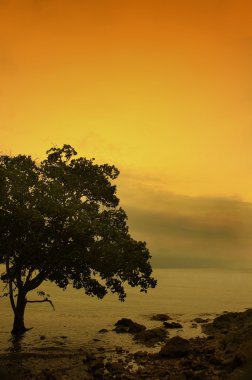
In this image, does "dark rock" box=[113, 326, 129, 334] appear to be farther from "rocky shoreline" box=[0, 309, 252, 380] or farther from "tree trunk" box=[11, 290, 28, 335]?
"tree trunk" box=[11, 290, 28, 335]

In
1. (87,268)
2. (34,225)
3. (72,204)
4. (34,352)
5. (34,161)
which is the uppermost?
(34,161)

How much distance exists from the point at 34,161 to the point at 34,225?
26.3ft

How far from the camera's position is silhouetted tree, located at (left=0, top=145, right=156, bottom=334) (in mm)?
29328

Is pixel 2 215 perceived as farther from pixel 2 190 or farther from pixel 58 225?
pixel 58 225

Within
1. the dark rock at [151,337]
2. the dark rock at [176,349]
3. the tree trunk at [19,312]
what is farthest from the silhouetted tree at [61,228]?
the dark rock at [176,349]

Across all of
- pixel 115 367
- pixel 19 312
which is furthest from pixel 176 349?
pixel 19 312

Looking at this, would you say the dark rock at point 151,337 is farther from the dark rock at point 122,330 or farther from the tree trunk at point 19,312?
the tree trunk at point 19,312

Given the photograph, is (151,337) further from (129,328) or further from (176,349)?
(176,349)

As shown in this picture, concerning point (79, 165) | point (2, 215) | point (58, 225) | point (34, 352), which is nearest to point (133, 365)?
point (34, 352)

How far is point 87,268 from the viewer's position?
1267 inches

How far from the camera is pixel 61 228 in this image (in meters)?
30.0

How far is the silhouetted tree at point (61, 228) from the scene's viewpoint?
1155 inches

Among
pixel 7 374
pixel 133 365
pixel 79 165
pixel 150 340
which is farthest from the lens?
pixel 79 165

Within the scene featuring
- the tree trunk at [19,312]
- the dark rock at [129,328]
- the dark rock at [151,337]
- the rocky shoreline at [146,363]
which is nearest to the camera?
the rocky shoreline at [146,363]
